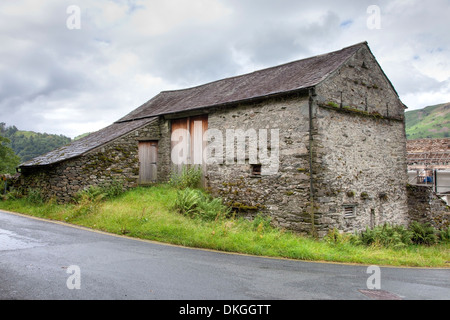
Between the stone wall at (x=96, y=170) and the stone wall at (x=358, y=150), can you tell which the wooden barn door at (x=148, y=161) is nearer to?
the stone wall at (x=96, y=170)

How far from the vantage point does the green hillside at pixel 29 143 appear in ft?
223

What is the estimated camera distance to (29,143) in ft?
257

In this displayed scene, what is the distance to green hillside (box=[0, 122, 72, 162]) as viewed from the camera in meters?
68.1

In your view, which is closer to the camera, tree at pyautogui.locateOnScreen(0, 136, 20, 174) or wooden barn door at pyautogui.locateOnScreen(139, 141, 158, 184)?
wooden barn door at pyautogui.locateOnScreen(139, 141, 158, 184)

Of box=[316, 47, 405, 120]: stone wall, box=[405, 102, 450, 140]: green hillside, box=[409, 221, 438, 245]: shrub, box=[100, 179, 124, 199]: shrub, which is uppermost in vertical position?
box=[405, 102, 450, 140]: green hillside

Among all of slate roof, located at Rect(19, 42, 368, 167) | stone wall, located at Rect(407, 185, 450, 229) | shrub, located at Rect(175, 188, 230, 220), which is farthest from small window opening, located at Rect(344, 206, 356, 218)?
slate roof, located at Rect(19, 42, 368, 167)

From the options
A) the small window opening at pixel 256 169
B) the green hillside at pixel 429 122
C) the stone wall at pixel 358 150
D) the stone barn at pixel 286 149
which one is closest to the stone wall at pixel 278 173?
the stone barn at pixel 286 149

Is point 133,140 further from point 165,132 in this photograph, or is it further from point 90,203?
point 90,203

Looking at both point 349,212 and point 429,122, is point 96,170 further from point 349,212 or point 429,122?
point 429,122

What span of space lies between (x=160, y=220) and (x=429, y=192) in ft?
39.0

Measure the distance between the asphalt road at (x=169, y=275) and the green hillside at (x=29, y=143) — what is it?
196 ft

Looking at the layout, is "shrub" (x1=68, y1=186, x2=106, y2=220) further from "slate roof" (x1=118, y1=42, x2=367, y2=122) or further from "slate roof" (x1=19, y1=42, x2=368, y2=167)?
"slate roof" (x1=118, y1=42, x2=367, y2=122)

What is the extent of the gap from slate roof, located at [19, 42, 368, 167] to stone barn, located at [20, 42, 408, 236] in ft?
0.30

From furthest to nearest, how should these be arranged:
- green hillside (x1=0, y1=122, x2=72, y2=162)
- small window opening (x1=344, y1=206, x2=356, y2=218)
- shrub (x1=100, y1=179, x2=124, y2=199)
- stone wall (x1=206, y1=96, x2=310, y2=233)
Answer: green hillside (x1=0, y1=122, x2=72, y2=162) < shrub (x1=100, y1=179, x2=124, y2=199) < small window opening (x1=344, y1=206, x2=356, y2=218) < stone wall (x1=206, y1=96, x2=310, y2=233)
